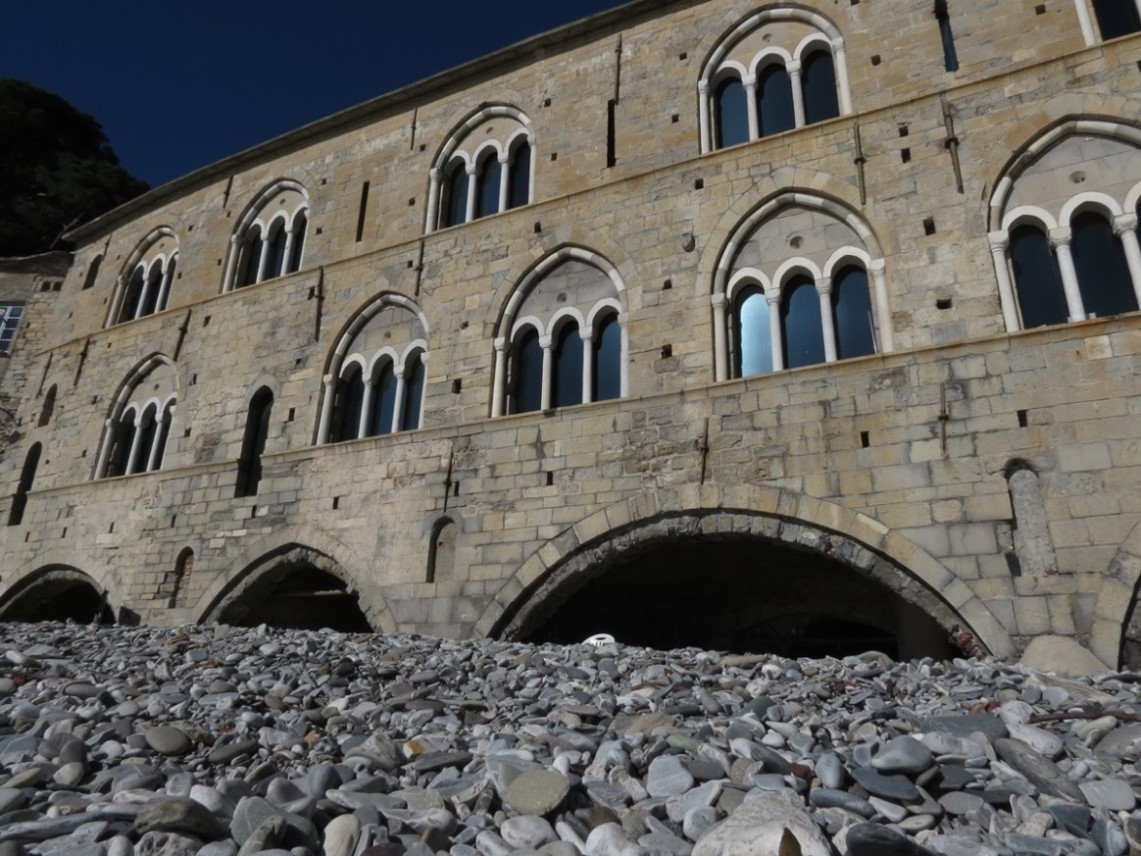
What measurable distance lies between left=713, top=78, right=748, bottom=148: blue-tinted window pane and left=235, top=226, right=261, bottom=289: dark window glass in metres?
10.3

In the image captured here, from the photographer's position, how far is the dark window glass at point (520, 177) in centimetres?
1259

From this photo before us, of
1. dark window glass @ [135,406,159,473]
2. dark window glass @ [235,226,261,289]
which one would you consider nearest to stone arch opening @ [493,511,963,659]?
dark window glass @ [135,406,159,473]

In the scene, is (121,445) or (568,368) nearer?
(568,368)

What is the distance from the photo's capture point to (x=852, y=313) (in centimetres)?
921

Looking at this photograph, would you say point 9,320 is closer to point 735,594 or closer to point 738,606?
point 735,594

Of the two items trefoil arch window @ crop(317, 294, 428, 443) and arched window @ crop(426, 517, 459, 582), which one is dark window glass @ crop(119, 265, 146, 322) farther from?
arched window @ crop(426, 517, 459, 582)

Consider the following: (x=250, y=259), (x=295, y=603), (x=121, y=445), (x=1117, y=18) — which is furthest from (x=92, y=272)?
(x=1117, y=18)

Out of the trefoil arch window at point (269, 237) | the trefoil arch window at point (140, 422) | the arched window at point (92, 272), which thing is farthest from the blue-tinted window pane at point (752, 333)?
the arched window at point (92, 272)

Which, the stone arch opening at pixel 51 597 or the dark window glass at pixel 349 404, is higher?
the dark window glass at pixel 349 404

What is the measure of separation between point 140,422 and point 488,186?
30.9ft

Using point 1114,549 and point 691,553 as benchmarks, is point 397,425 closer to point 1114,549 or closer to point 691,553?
point 691,553

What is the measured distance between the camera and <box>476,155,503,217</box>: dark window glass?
509 inches

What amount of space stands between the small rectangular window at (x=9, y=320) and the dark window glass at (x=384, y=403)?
45.7 ft

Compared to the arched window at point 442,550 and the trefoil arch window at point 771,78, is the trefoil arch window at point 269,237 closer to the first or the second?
the arched window at point 442,550
